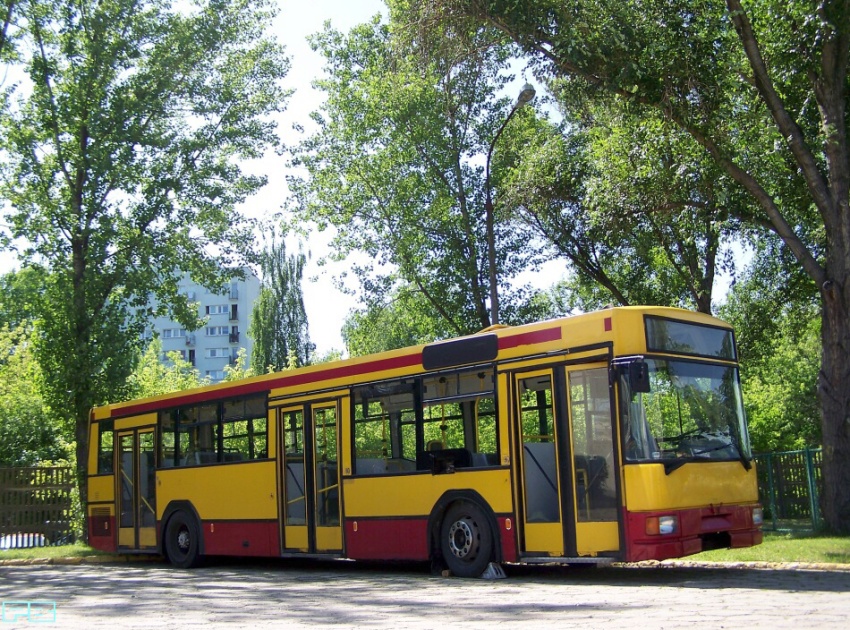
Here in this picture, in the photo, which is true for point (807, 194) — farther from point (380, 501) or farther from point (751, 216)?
point (380, 501)

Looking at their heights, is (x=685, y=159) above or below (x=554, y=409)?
above

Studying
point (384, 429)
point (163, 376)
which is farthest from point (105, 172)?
point (163, 376)

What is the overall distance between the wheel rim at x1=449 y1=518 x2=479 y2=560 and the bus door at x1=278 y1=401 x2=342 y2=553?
2284 mm

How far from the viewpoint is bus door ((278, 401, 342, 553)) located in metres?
14.9

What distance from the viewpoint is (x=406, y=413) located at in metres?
13.7

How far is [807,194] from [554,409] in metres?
11.3

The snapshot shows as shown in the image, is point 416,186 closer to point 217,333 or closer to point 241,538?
point 241,538

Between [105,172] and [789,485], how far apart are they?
1679 centimetres

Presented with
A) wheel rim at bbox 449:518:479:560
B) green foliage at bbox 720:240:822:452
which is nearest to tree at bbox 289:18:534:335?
green foliage at bbox 720:240:822:452

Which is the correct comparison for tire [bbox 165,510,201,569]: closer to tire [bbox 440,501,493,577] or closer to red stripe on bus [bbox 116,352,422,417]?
red stripe on bus [bbox 116,352,422,417]

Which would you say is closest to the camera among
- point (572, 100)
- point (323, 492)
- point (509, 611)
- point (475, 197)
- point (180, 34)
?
point (509, 611)

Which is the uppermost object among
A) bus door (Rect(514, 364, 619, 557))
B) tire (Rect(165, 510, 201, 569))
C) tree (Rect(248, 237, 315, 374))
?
tree (Rect(248, 237, 315, 374))

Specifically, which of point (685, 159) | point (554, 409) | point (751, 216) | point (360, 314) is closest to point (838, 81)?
point (685, 159)

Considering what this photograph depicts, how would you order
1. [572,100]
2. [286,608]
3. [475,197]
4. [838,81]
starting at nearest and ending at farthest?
[286,608]
[838,81]
[572,100]
[475,197]
